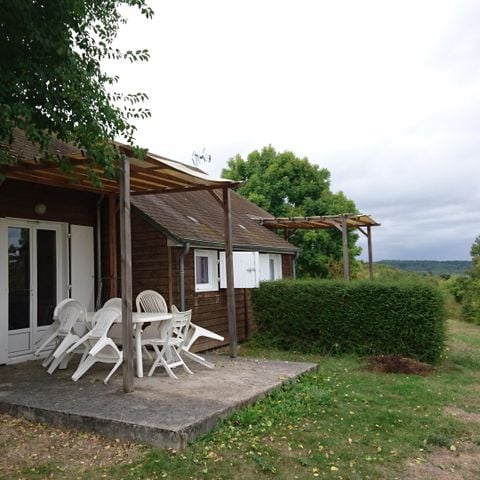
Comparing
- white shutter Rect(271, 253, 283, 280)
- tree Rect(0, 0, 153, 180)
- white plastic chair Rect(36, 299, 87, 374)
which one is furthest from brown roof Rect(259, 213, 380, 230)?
tree Rect(0, 0, 153, 180)

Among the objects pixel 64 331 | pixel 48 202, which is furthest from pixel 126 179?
pixel 48 202

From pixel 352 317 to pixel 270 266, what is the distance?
4.85 metres

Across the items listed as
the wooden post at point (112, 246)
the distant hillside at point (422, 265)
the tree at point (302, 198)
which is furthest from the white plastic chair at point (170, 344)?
the distant hillside at point (422, 265)

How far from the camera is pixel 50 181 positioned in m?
7.73

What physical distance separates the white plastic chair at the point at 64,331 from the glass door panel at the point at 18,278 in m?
1.21

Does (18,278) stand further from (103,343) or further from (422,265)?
(422,265)

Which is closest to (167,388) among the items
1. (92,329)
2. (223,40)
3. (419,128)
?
(92,329)

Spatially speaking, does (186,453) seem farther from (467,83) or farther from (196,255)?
(467,83)

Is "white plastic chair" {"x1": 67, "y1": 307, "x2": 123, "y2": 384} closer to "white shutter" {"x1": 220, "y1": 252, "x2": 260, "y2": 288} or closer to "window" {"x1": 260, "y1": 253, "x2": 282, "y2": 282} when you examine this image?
"white shutter" {"x1": 220, "y1": 252, "x2": 260, "y2": 288}

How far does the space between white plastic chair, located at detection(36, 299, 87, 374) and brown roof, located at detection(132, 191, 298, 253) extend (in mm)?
2704

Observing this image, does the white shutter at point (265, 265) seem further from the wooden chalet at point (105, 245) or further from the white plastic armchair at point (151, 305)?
the white plastic armchair at point (151, 305)

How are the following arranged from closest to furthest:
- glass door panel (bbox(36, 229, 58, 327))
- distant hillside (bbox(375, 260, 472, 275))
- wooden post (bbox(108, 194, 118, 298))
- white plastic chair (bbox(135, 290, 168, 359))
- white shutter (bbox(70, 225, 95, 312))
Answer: white plastic chair (bbox(135, 290, 168, 359)) < glass door panel (bbox(36, 229, 58, 327)) < white shutter (bbox(70, 225, 95, 312)) < wooden post (bbox(108, 194, 118, 298)) < distant hillside (bbox(375, 260, 472, 275))

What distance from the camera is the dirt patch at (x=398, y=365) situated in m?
7.57

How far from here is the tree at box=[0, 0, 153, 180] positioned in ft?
13.5
